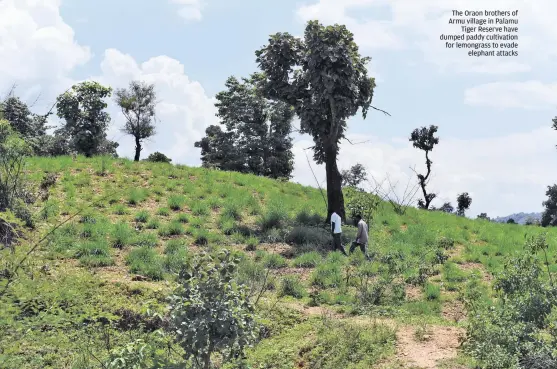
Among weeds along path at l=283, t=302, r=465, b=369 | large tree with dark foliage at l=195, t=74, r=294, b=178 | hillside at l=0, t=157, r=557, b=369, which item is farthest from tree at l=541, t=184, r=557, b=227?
weeds along path at l=283, t=302, r=465, b=369

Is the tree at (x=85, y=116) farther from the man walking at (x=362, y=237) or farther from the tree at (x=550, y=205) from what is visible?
the tree at (x=550, y=205)

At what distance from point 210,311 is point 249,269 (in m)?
7.45

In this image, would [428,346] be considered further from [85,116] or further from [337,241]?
[85,116]

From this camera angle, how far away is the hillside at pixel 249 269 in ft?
26.5

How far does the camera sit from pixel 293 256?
645 inches

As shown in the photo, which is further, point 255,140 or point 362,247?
point 255,140

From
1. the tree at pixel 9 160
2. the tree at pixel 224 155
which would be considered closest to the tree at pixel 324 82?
the tree at pixel 9 160

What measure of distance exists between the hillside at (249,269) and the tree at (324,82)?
8.43 feet

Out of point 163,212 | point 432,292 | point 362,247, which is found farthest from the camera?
point 163,212

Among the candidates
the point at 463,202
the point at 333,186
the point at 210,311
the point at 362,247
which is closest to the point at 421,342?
the point at 210,311

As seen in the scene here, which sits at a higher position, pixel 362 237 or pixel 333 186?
pixel 333 186

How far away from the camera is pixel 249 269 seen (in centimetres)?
1338

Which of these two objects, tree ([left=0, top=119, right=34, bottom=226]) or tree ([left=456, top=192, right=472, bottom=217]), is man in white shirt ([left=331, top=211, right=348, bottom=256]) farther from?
tree ([left=456, top=192, right=472, bottom=217])

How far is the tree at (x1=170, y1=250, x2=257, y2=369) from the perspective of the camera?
5961 millimetres
